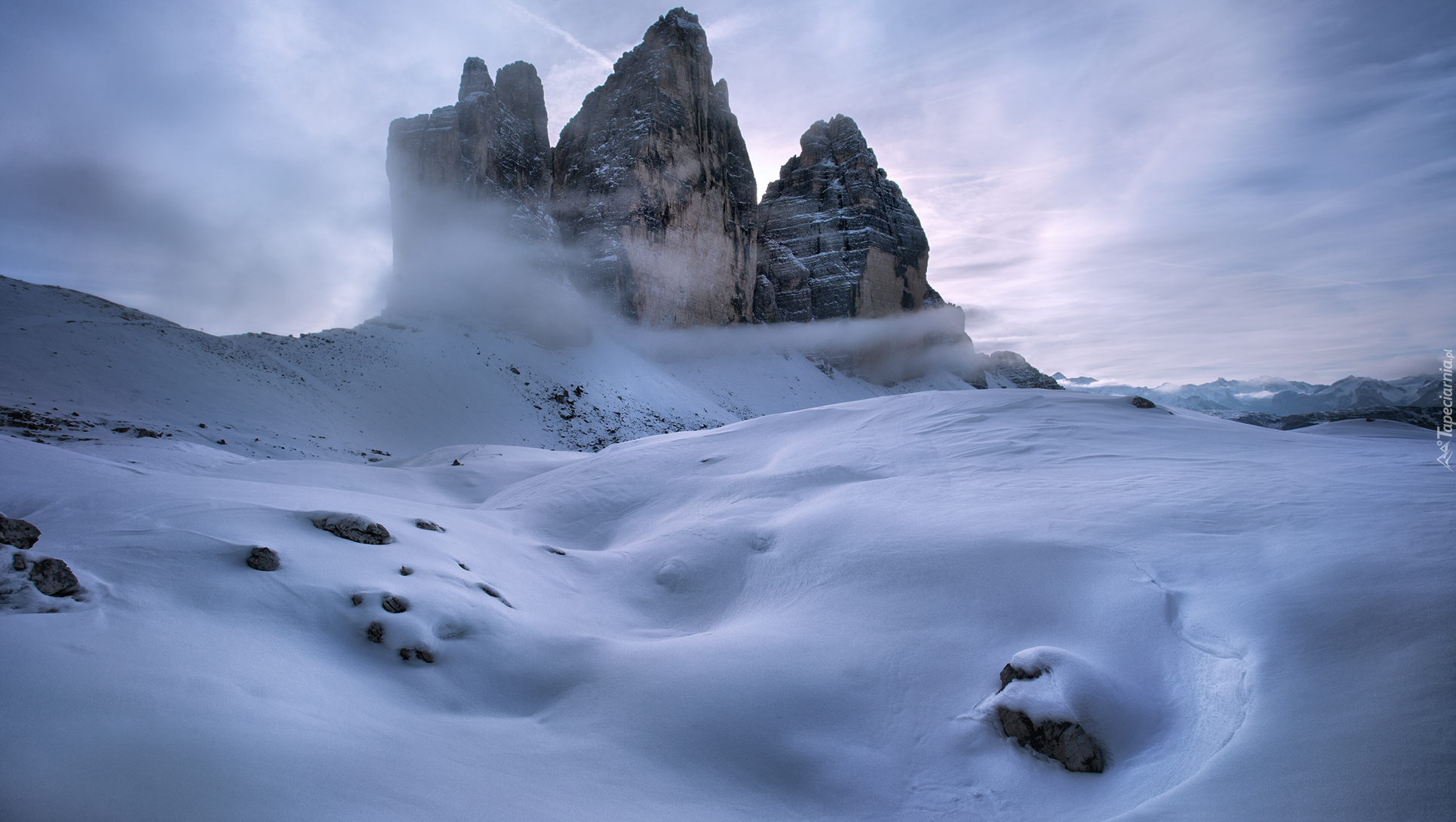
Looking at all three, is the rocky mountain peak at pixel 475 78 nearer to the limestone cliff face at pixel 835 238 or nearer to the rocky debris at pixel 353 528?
the limestone cliff face at pixel 835 238

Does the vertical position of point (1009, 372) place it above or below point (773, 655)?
above

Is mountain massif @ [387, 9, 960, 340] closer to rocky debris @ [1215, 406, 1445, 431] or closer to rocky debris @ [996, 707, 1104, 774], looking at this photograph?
rocky debris @ [1215, 406, 1445, 431]

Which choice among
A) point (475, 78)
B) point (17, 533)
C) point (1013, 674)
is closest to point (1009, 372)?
point (475, 78)

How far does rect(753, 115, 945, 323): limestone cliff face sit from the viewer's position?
210ft

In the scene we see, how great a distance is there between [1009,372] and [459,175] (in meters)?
81.1

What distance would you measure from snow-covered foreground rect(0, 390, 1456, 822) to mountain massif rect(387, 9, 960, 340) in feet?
117

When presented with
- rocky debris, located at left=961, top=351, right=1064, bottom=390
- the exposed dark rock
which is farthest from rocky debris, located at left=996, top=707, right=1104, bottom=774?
rocky debris, located at left=961, top=351, right=1064, bottom=390

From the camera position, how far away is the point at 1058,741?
333cm

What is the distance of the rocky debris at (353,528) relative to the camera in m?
5.34

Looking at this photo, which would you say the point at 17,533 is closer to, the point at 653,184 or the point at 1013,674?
the point at 1013,674

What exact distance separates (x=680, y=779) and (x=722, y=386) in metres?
45.0

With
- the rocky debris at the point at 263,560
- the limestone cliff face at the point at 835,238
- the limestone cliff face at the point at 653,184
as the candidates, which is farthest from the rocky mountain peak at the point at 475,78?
the rocky debris at the point at 263,560

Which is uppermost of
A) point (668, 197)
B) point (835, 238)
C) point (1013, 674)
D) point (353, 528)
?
point (835, 238)

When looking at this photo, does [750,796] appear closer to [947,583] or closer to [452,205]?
[947,583]
